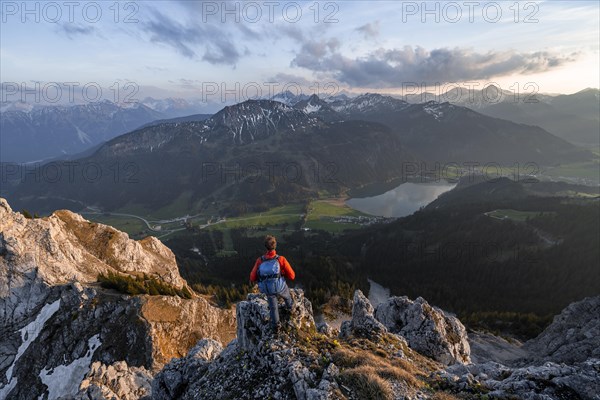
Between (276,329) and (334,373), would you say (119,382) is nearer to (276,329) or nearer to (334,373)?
(276,329)

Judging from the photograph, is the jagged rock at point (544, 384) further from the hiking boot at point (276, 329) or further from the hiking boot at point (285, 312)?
the hiking boot at point (276, 329)

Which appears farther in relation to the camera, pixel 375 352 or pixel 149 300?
pixel 149 300

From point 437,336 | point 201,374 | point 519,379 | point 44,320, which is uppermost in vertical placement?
point 519,379

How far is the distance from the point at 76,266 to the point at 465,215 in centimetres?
20489

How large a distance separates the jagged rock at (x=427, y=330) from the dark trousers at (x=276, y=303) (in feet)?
65.0

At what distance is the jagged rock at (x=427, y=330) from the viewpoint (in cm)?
3088

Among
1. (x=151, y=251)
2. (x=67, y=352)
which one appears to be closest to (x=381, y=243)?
(x=151, y=251)

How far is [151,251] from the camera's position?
3083 inches

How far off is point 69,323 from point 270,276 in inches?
1624

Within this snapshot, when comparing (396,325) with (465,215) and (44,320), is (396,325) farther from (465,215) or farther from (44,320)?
(465,215)

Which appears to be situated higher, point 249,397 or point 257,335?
point 257,335

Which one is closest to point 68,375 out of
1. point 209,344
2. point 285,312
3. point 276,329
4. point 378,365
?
point 209,344

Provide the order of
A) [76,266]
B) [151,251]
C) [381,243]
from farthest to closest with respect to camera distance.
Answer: [381,243] < [151,251] < [76,266]

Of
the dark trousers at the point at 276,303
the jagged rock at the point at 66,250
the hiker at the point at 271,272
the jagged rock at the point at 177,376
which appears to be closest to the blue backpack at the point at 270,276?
the hiker at the point at 271,272
